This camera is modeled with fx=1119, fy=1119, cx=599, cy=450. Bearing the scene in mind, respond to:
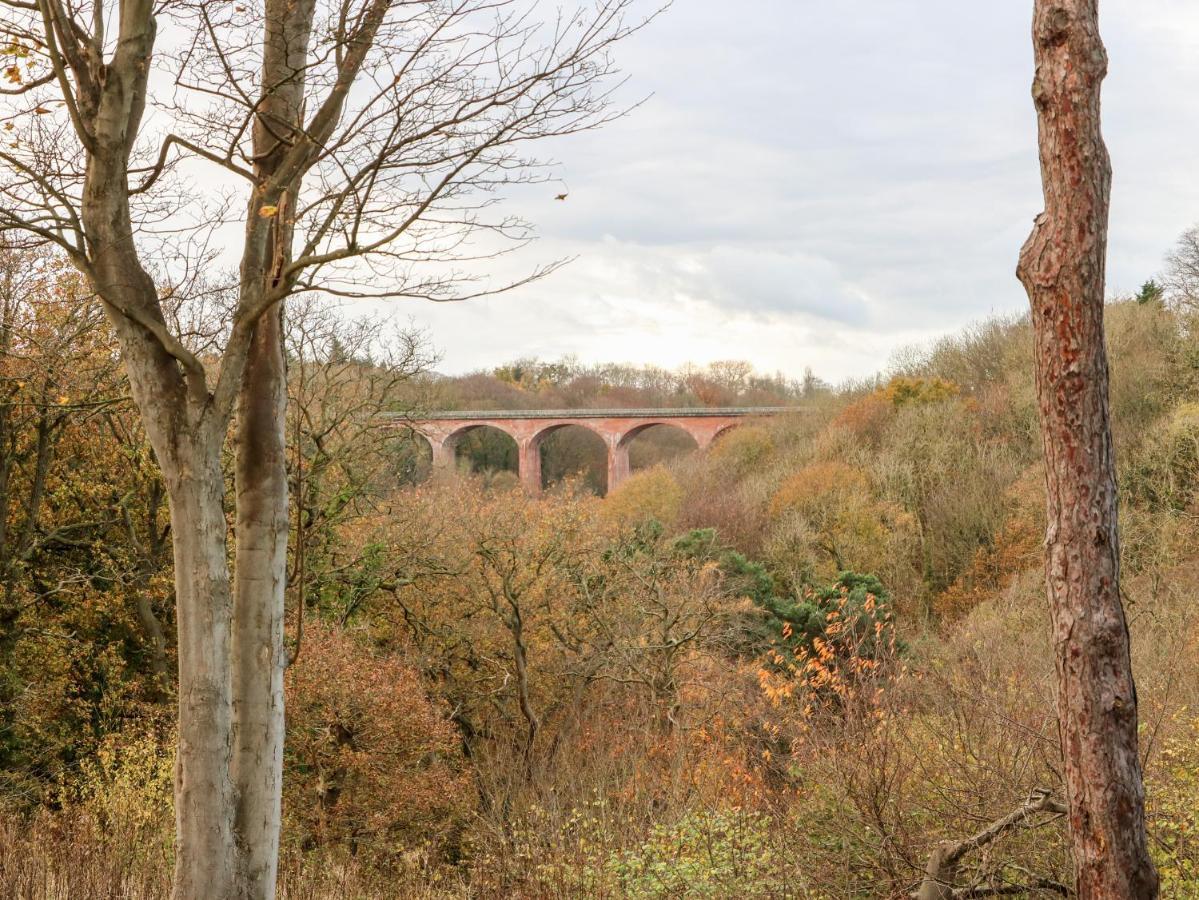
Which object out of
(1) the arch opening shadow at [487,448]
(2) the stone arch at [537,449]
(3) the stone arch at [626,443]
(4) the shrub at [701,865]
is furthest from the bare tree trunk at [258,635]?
(1) the arch opening shadow at [487,448]

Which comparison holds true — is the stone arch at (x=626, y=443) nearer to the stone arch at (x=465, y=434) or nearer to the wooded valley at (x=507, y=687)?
the stone arch at (x=465, y=434)

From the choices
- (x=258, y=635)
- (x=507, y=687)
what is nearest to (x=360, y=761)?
(x=507, y=687)

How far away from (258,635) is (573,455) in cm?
4938

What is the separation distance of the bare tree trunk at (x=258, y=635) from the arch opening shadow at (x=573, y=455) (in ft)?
155

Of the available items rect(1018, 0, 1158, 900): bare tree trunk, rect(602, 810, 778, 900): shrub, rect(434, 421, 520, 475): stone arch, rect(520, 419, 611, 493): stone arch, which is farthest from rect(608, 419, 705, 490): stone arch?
rect(1018, 0, 1158, 900): bare tree trunk

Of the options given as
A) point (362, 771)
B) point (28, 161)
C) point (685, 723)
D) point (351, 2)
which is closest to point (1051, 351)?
point (351, 2)

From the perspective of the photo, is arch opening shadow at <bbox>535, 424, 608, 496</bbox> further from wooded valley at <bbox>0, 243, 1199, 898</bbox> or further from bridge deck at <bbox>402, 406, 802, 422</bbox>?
wooded valley at <bbox>0, 243, 1199, 898</bbox>

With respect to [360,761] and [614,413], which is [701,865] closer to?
[360,761]

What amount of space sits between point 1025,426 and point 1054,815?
26.1 m

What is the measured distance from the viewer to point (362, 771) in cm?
1136

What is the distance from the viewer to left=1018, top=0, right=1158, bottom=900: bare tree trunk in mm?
4289

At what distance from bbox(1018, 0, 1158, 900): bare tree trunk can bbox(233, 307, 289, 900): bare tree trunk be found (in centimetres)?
333

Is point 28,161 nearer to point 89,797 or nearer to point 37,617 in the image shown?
point 89,797

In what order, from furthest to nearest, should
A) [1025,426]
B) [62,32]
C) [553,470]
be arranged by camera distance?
[553,470]
[1025,426]
[62,32]
